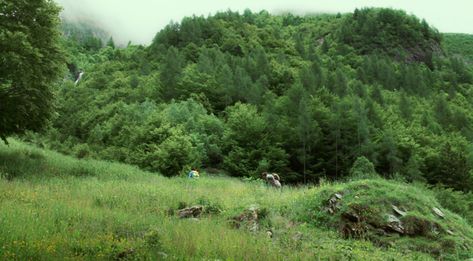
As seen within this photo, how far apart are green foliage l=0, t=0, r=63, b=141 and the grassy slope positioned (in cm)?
491

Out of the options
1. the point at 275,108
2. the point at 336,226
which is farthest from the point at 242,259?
the point at 275,108

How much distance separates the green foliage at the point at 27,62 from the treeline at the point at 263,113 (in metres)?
2.08

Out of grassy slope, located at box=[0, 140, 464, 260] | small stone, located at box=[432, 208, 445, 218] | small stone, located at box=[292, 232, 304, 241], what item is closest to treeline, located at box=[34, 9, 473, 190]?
grassy slope, located at box=[0, 140, 464, 260]

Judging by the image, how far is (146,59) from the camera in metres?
107

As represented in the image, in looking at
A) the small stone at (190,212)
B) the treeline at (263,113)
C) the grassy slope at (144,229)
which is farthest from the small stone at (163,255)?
the treeline at (263,113)

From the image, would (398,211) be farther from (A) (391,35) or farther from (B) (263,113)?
(A) (391,35)

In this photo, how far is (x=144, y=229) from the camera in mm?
11352

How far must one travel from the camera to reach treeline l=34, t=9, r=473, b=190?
46.7 meters

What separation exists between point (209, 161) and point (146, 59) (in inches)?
2475

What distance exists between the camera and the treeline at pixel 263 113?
46.7 meters

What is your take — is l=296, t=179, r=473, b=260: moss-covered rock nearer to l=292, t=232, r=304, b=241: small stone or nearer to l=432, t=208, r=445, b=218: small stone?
l=432, t=208, r=445, b=218: small stone

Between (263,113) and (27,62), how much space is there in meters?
36.2

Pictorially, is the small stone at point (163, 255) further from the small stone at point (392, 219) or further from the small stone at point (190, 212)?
the small stone at point (392, 219)

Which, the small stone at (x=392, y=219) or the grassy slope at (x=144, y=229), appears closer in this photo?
the grassy slope at (x=144, y=229)
